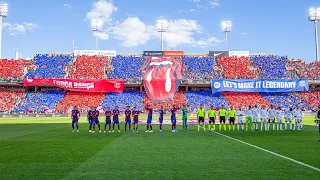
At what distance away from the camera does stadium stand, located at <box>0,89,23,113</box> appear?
52.2 meters

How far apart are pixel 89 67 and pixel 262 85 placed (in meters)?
36.7

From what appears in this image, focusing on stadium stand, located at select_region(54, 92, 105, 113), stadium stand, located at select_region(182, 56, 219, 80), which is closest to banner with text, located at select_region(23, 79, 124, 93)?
stadium stand, located at select_region(54, 92, 105, 113)

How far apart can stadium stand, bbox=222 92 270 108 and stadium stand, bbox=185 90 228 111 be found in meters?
1.36

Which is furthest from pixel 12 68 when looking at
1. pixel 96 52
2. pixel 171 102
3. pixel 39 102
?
pixel 171 102

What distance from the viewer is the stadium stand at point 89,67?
60616mm

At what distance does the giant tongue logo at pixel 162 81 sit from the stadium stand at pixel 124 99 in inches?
99.0

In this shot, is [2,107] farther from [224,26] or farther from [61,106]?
[224,26]

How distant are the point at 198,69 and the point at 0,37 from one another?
45492 mm

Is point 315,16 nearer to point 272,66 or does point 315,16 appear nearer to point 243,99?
point 272,66

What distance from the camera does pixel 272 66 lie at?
208 ft

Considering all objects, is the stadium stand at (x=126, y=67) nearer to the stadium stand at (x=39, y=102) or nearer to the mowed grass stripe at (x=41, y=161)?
the stadium stand at (x=39, y=102)

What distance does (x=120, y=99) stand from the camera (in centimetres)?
5659

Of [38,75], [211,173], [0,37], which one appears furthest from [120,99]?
[211,173]

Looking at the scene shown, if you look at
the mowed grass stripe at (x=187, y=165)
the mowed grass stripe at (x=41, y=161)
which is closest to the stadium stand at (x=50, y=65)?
the mowed grass stripe at (x=41, y=161)
